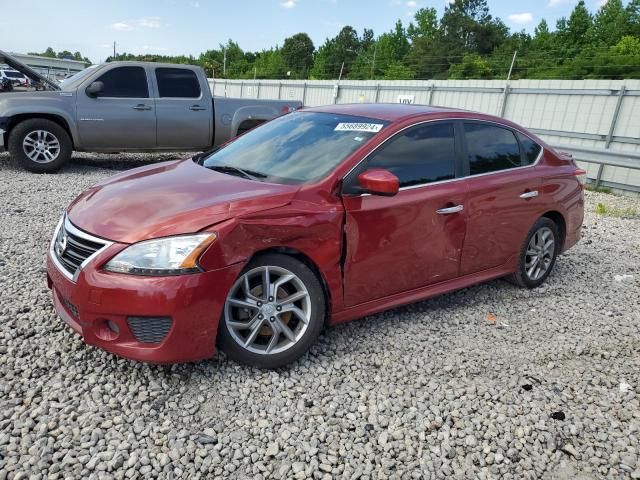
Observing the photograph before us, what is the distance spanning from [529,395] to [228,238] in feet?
6.65

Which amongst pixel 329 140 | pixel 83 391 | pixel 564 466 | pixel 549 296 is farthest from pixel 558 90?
pixel 83 391

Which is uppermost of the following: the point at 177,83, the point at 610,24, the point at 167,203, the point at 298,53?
the point at 610,24

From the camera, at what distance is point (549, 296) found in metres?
4.69

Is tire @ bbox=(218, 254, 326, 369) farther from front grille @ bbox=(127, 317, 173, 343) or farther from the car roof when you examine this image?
the car roof

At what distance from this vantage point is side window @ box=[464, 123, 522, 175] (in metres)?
4.04

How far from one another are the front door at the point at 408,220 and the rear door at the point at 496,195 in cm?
16

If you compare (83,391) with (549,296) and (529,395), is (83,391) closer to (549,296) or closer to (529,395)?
(529,395)

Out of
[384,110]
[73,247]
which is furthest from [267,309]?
[384,110]

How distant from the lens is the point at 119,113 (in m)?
8.59

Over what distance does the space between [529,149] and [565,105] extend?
29.4ft

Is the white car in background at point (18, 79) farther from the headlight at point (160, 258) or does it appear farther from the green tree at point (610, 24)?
the green tree at point (610, 24)

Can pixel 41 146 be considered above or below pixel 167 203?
below

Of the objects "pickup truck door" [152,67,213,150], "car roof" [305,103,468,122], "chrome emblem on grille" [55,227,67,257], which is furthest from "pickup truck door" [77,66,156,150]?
"chrome emblem on grille" [55,227,67,257]

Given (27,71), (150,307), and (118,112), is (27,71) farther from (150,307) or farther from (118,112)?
(150,307)
